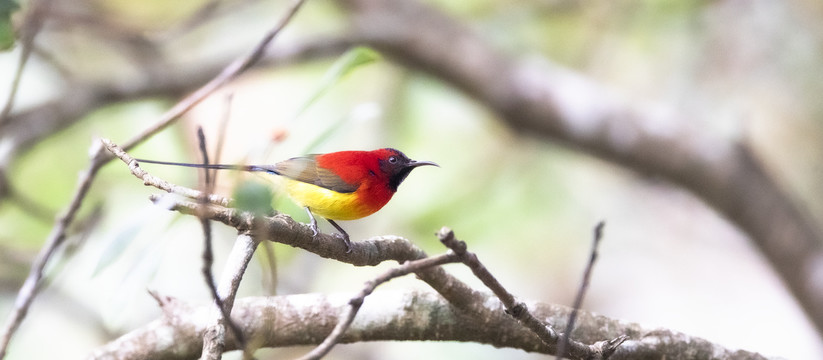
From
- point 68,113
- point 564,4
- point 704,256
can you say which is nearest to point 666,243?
point 704,256

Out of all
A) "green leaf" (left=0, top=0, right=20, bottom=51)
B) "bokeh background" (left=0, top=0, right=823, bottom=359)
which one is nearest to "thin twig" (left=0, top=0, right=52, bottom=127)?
"green leaf" (left=0, top=0, right=20, bottom=51)

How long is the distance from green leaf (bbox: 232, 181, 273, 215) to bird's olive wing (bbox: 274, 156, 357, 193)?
3.60 feet

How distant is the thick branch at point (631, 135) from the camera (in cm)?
485

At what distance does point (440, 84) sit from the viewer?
5434 millimetres

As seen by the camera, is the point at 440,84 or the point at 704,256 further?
the point at 704,256

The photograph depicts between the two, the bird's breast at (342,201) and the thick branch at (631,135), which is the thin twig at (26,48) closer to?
the bird's breast at (342,201)

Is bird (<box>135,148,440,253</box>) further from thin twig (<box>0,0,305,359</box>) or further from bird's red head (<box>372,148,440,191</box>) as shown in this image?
thin twig (<box>0,0,305,359</box>)

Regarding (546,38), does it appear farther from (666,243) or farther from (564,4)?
(666,243)

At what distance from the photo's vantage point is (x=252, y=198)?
1.08 metres

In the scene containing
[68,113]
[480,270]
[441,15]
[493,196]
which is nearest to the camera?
[480,270]

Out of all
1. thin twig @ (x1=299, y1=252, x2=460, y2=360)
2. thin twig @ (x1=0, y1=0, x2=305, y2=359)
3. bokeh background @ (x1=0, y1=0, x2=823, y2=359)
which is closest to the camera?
thin twig @ (x1=299, y1=252, x2=460, y2=360)

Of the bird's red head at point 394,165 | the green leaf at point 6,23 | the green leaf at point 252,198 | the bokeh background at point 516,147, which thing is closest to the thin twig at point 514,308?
the green leaf at point 252,198

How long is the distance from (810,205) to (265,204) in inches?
230

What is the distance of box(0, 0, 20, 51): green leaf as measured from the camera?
6.59 ft
